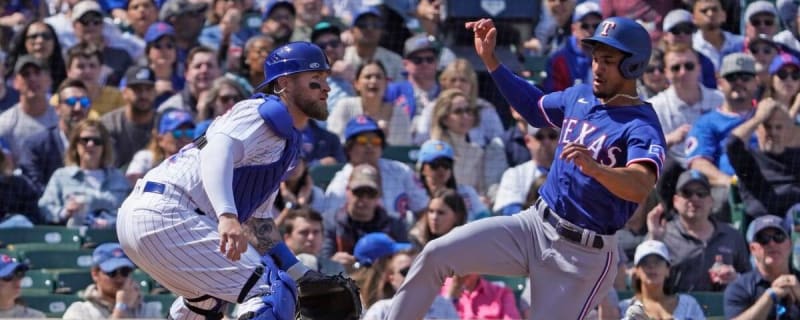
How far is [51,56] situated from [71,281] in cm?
238

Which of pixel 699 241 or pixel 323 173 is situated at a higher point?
pixel 323 173

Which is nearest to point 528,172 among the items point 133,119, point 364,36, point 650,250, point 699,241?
point 699,241

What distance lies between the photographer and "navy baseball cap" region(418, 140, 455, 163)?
31.7 feet

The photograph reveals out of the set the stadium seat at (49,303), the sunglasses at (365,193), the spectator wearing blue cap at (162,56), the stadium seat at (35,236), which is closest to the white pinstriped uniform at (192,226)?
the stadium seat at (49,303)

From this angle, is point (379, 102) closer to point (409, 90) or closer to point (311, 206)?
point (409, 90)

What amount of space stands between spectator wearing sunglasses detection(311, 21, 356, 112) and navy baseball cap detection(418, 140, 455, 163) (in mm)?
1251

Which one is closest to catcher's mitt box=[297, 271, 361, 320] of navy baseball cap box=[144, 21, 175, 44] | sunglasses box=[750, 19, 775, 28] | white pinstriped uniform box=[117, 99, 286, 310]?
white pinstriped uniform box=[117, 99, 286, 310]

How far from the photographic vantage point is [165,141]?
9.63 metres

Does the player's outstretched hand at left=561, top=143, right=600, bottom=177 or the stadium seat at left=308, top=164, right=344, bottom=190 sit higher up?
the player's outstretched hand at left=561, top=143, right=600, bottom=177

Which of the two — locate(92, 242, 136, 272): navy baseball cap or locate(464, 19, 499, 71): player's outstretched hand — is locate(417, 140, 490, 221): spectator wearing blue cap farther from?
locate(464, 19, 499, 71): player's outstretched hand

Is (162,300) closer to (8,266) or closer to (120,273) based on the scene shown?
(120,273)

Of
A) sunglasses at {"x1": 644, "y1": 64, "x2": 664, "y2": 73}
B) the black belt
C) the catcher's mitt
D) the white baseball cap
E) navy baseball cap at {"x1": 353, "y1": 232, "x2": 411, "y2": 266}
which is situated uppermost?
the black belt

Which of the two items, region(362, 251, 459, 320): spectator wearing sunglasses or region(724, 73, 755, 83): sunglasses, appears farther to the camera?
region(724, 73, 755, 83): sunglasses

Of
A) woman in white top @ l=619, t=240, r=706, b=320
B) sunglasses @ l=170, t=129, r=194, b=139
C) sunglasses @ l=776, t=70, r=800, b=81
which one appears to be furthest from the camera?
sunglasses @ l=776, t=70, r=800, b=81
